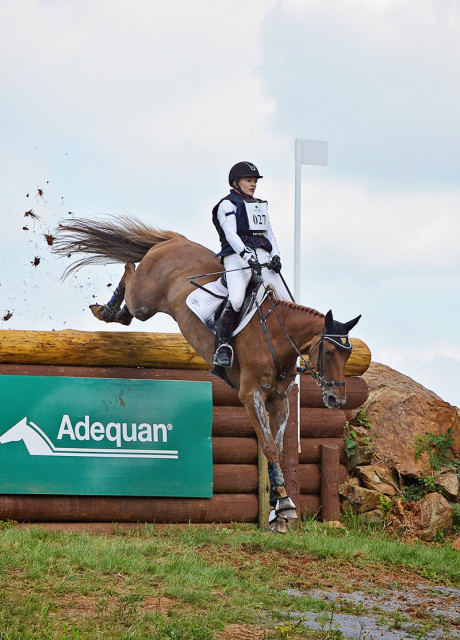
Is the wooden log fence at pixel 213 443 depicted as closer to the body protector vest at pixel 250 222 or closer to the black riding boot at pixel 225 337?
the black riding boot at pixel 225 337

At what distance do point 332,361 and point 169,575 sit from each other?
2.52 m

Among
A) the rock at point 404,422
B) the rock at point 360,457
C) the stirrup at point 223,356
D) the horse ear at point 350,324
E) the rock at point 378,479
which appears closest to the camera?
the horse ear at point 350,324

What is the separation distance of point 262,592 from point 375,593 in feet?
3.63

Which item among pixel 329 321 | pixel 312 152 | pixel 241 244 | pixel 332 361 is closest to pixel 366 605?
pixel 332 361

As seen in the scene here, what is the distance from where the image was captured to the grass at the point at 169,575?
5859 millimetres

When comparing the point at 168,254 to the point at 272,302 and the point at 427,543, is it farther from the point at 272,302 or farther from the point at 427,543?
the point at 427,543

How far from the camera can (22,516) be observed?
9453mm

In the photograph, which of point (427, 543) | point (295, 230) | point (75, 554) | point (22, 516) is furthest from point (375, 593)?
point (295, 230)

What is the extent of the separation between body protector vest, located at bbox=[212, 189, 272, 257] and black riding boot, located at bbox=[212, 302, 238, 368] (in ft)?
2.12

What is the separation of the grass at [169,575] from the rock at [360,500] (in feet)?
3.42

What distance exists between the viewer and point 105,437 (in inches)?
382

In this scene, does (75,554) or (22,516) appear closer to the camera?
(75,554)

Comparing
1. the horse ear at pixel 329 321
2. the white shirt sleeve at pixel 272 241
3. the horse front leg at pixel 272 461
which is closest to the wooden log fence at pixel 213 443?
the horse front leg at pixel 272 461

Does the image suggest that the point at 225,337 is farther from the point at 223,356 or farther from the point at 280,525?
the point at 280,525
